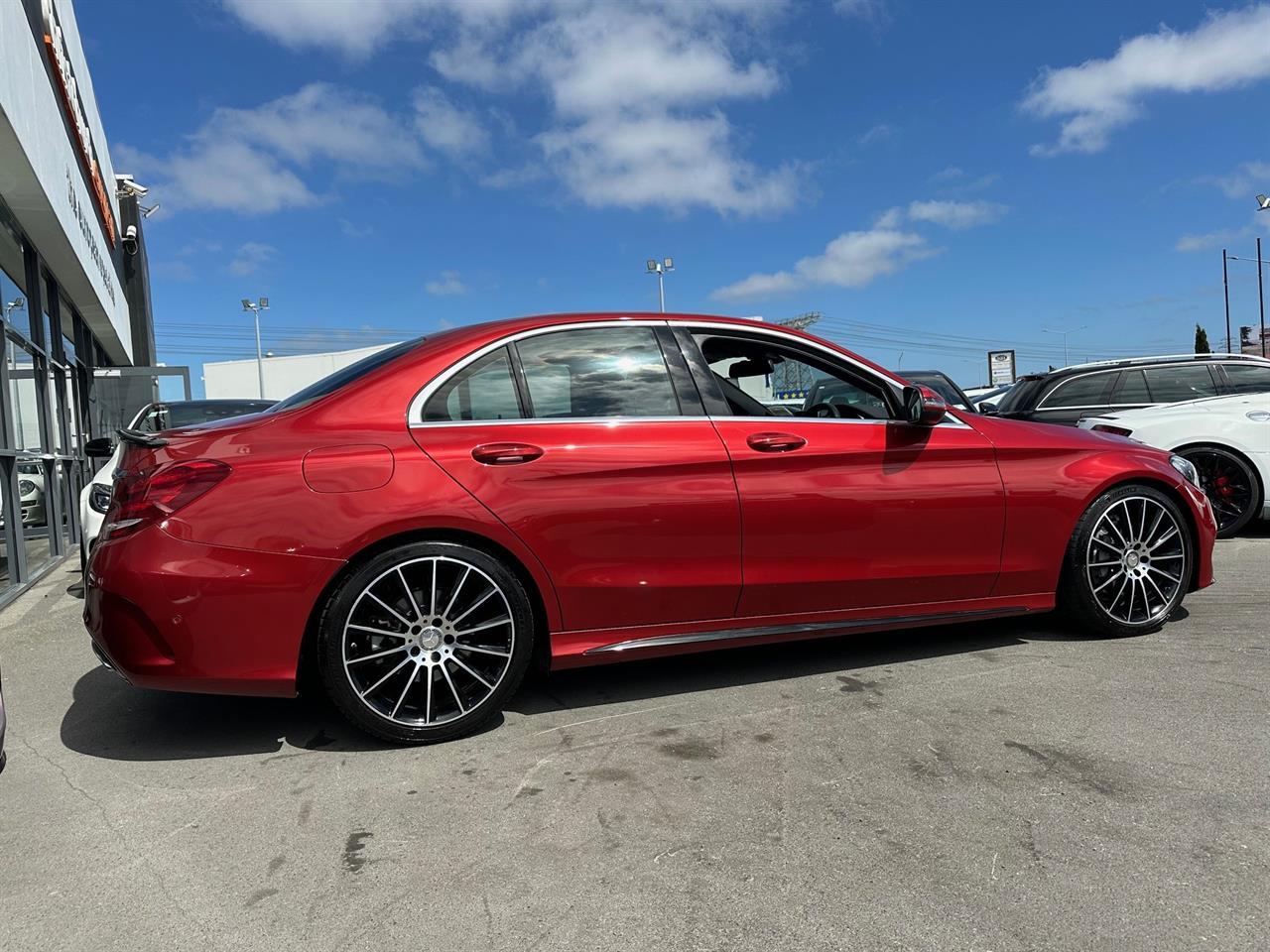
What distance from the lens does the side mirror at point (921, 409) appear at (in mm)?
3732

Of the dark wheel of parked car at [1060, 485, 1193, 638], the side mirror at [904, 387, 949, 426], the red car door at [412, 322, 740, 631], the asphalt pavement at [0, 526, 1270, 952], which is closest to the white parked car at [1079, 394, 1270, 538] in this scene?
the dark wheel of parked car at [1060, 485, 1193, 638]

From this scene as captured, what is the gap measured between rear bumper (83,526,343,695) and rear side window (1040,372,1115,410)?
23.2 feet

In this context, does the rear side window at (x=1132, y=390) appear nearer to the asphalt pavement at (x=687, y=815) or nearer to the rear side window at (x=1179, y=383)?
the rear side window at (x=1179, y=383)

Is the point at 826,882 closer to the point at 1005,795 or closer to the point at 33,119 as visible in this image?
the point at 1005,795

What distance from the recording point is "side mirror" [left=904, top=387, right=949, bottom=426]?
373 cm

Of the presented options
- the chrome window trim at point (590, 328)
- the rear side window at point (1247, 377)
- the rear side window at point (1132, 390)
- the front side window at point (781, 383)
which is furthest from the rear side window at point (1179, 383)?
the front side window at point (781, 383)

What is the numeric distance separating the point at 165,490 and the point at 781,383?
2698 millimetres

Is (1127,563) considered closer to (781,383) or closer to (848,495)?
(848,495)

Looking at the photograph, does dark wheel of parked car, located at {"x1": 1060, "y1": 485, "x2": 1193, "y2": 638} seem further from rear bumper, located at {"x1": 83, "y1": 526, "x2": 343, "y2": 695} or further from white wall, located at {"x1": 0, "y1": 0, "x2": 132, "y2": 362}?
white wall, located at {"x1": 0, "y1": 0, "x2": 132, "y2": 362}

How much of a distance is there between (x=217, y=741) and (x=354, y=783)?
765mm

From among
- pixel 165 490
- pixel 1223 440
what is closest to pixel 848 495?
pixel 165 490

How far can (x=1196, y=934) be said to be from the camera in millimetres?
1916

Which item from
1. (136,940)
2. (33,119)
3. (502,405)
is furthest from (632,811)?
(33,119)

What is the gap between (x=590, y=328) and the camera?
3553mm
